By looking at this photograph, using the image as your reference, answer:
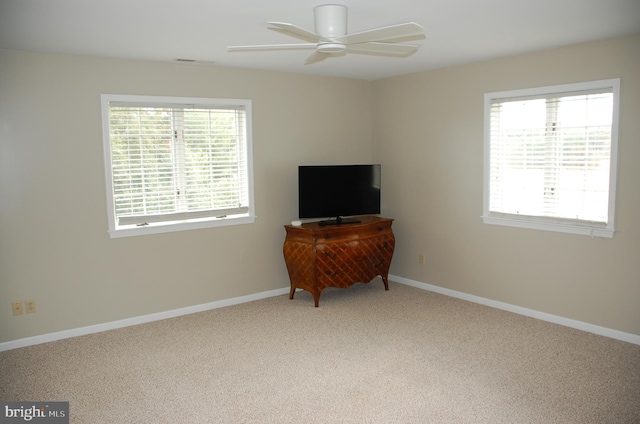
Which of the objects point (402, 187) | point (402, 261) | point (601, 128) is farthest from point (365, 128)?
point (601, 128)

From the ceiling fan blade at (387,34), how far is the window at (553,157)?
2128 mm

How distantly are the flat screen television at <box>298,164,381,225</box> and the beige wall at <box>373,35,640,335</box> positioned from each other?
542mm

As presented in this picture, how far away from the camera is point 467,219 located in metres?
Answer: 5.29

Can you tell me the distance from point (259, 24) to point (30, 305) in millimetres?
2983

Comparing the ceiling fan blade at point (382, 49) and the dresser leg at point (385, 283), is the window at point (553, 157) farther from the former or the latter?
the ceiling fan blade at point (382, 49)

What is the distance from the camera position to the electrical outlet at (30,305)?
4.27m

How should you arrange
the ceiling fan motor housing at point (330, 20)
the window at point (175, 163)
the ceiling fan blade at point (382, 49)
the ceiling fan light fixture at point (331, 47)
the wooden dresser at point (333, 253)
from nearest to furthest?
1. the ceiling fan motor housing at point (330, 20)
2. the ceiling fan light fixture at point (331, 47)
3. the ceiling fan blade at point (382, 49)
4. the window at point (175, 163)
5. the wooden dresser at point (333, 253)

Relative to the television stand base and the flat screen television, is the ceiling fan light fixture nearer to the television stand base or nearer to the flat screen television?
the flat screen television

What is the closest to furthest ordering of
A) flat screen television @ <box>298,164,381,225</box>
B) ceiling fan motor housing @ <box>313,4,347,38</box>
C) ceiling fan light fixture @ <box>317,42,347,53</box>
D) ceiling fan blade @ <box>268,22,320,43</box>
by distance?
1. ceiling fan blade @ <box>268,22,320,43</box>
2. ceiling fan motor housing @ <box>313,4,347,38</box>
3. ceiling fan light fixture @ <box>317,42,347,53</box>
4. flat screen television @ <box>298,164,381,225</box>

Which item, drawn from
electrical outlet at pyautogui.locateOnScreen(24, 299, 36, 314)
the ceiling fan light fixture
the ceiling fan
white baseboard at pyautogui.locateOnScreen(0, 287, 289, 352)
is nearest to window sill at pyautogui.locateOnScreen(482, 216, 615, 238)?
the ceiling fan

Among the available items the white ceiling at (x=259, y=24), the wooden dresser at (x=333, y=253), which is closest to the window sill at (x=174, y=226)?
the wooden dresser at (x=333, y=253)

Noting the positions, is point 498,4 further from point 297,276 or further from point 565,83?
point 297,276

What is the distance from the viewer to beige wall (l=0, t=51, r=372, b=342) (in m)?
4.16

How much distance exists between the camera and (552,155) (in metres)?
4.54
